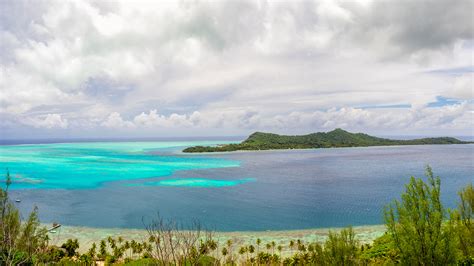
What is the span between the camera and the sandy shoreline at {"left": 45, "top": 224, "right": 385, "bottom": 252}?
115 ft

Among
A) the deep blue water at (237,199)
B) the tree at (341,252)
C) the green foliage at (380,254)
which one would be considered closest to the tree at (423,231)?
the tree at (341,252)

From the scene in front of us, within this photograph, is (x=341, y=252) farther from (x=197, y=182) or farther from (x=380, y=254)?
(x=197, y=182)

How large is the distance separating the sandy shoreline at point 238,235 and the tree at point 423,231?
19.5 m

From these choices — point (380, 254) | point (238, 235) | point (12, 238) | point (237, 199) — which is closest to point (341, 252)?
point (380, 254)

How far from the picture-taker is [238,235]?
3728cm

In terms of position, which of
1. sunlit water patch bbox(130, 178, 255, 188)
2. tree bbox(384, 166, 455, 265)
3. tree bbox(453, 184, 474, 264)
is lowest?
sunlit water patch bbox(130, 178, 255, 188)

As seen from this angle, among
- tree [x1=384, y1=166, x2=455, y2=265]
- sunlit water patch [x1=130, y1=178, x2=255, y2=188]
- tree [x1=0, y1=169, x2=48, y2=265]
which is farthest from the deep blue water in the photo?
tree [x1=384, y1=166, x2=455, y2=265]

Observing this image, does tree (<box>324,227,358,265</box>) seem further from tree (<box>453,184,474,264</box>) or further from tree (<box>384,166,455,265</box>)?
tree (<box>453,184,474,264</box>)

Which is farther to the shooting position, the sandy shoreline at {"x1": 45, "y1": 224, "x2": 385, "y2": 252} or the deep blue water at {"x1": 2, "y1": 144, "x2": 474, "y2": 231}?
the deep blue water at {"x1": 2, "y1": 144, "x2": 474, "y2": 231}

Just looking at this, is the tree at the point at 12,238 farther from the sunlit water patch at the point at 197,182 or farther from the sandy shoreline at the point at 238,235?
the sunlit water patch at the point at 197,182

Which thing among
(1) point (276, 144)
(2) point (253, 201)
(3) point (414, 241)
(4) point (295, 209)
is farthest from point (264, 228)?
(1) point (276, 144)

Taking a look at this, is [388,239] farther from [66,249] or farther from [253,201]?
[66,249]

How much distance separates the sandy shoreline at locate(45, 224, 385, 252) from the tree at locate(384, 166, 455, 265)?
63.9ft

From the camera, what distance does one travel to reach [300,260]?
25891 mm
